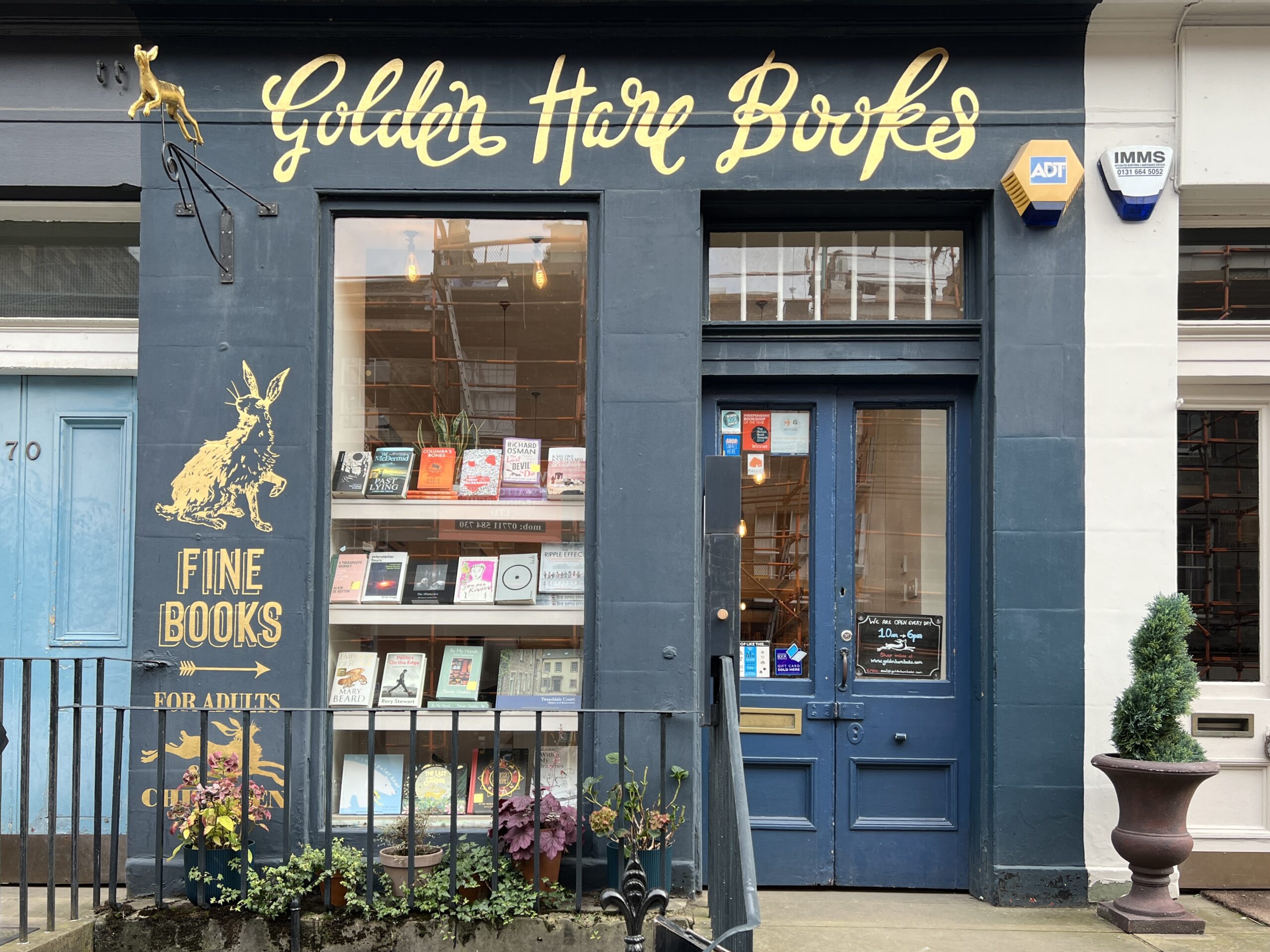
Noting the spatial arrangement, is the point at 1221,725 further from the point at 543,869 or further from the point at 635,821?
the point at 543,869

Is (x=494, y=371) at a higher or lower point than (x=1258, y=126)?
lower

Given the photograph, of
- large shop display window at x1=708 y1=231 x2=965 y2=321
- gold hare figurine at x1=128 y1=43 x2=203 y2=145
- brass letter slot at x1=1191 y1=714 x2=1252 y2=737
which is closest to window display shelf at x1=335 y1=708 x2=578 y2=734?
large shop display window at x1=708 y1=231 x2=965 y2=321

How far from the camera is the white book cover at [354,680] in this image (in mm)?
5324

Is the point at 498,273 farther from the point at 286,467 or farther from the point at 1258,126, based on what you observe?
the point at 1258,126

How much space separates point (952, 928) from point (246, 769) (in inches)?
133

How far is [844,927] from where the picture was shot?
482 cm

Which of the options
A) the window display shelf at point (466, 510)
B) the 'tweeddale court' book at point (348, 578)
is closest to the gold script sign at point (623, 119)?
the window display shelf at point (466, 510)

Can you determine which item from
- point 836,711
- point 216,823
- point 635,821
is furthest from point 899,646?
point 216,823

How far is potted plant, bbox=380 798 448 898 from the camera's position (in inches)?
187

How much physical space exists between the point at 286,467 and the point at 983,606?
145 inches

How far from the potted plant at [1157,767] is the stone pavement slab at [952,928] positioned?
15 cm

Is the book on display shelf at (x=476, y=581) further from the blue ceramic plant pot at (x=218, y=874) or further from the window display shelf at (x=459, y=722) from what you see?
the blue ceramic plant pot at (x=218, y=874)

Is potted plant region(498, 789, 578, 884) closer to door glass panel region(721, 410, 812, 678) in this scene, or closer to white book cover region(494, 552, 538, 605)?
white book cover region(494, 552, 538, 605)

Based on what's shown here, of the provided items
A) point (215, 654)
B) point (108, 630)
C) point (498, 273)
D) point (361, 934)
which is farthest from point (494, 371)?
→ point (361, 934)
